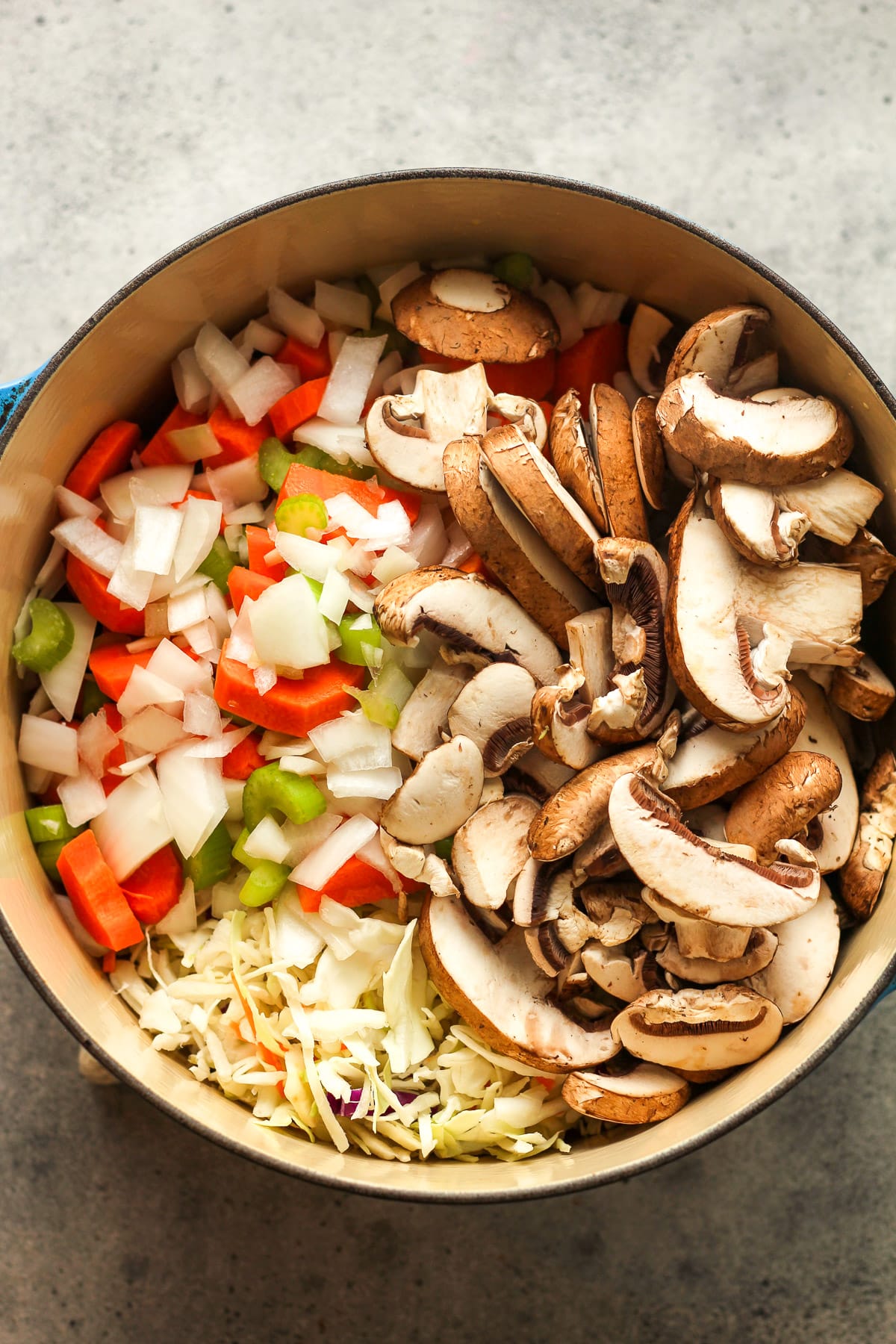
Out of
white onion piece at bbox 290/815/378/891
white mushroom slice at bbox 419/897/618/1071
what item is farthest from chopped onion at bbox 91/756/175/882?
white mushroom slice at bbox 419/897/618/1071

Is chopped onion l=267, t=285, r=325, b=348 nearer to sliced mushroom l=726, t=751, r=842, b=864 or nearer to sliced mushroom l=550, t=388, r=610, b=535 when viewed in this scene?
sliced mushroom l=550, t=388, r=610, b=535

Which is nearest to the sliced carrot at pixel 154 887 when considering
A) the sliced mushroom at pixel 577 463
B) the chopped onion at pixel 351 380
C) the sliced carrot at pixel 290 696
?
the sliced carrot at pixel 290 696

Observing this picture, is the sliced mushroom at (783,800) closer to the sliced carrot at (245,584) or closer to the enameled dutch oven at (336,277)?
the enameled dutch oven at (336,277)

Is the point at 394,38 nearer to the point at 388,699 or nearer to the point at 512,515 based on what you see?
the point at 512,515

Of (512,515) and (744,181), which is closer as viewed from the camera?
(512,515)

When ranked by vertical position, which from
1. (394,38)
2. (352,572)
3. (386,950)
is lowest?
(386,950)

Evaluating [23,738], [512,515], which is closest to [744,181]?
[512,515]

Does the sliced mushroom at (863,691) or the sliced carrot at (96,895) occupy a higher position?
the sliced mushroom at (863,691)
